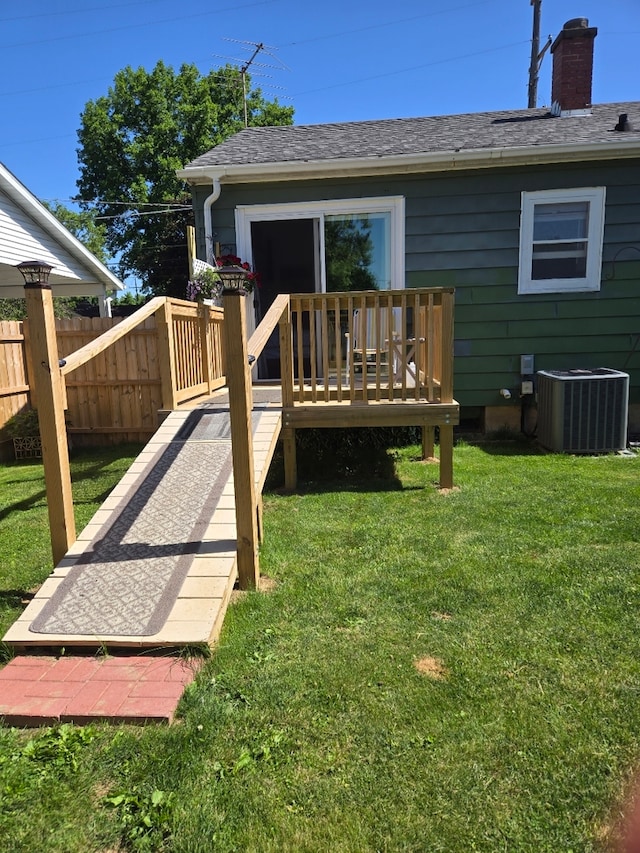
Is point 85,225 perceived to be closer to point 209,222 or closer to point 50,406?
point 209,222

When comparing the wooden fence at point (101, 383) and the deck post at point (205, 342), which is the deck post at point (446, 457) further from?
the wooden fence at point (101, 383)

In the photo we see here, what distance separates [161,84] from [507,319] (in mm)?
27558

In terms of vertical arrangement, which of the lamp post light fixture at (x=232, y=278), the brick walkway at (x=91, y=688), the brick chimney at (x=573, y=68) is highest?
the brick chimney at (x=573, y=68)

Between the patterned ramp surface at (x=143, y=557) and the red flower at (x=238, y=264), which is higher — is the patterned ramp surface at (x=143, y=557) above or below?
below

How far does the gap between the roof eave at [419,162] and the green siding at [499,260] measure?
5.7 inches

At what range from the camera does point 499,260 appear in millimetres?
6500

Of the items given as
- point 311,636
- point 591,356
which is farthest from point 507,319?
point 311,636

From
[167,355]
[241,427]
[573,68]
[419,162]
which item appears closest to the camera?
[241,427]

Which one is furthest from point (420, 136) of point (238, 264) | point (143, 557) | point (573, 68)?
point (143, 557)

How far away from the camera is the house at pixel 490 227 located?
6258 mm

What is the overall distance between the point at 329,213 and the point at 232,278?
4302 mm

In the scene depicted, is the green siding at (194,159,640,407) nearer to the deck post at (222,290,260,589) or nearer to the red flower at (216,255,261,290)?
the red flower at (216,255,261,290)

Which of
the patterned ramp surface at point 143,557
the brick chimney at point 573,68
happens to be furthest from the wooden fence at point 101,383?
the brick chimney at point 573,68

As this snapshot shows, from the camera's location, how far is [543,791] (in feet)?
5.27
